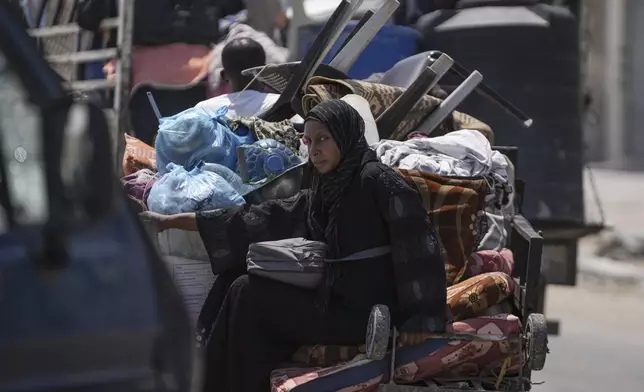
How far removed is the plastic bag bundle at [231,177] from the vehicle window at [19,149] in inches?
91.3

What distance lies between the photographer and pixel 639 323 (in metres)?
10.4

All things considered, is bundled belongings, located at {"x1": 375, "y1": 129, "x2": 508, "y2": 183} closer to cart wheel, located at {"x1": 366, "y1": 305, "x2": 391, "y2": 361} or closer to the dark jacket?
the dark jacket

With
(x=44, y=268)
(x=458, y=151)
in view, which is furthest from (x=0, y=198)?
(x=458, y=151)

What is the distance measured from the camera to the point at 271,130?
5.24m

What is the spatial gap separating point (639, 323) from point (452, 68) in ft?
16.2

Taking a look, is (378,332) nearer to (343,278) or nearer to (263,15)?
(343,278)

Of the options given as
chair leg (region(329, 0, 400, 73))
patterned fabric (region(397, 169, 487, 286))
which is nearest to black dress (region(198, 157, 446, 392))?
patterned fabric (region(397, 169, 487, 286))

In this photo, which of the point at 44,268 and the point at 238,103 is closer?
the point at 44,268

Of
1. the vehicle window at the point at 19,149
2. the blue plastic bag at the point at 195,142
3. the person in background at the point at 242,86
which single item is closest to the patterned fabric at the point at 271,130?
the blue plastic bag at the point at 195,142

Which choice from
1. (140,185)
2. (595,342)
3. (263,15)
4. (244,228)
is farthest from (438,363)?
(595,342)

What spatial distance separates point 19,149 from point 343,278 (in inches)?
78.7

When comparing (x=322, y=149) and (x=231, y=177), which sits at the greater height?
(x=322, y=149)

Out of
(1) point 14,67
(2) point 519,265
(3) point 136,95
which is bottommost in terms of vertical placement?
(2) point 519,265

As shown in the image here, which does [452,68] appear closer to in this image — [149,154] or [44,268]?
[149,154]
